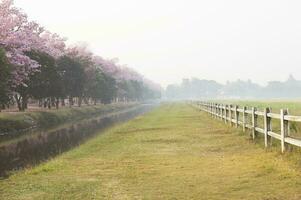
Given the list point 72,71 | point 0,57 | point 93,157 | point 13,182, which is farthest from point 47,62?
point 13,182

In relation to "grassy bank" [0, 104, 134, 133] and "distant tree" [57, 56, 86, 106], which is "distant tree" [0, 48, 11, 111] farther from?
"distant tree" [57, 56, 86, 106]

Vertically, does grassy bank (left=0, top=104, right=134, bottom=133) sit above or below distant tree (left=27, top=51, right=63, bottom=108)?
below

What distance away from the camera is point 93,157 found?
785 inches

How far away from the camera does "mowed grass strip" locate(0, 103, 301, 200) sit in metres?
11.6

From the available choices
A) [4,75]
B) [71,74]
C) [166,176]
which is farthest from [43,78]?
[166,176]

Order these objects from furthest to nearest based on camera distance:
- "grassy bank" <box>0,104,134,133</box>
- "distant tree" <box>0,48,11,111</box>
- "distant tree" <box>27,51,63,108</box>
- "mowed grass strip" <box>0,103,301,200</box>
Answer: "distant tree" <box>27,51,63,108</box> < "grassy bank" <box>0,104,134,133</box> < "distant tree" <box>0,48,11,111</box> < "mowed grass strip" <box>0,103,301,200</box>

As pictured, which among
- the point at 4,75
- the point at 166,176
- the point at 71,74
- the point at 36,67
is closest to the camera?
the point at 166,176

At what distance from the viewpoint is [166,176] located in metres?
14.1

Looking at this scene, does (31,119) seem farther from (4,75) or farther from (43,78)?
(4,75)

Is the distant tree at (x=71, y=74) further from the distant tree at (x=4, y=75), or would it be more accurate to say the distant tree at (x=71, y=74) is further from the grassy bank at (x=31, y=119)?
the distant tree at (x=4, y=75)

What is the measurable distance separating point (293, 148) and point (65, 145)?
1512cm

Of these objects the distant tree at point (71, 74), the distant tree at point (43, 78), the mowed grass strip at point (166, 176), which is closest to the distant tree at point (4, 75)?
the distant tree at point (43, 78)

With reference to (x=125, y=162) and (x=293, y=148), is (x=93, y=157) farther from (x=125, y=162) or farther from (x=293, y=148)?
(x=293, y=148)

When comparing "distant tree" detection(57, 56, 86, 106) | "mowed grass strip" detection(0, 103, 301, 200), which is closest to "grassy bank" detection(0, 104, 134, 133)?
"distant tree" detection(57, 56, 86, 106)
